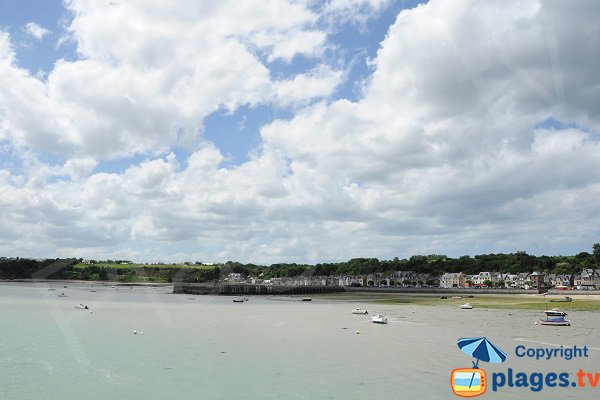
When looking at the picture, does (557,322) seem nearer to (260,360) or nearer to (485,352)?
(260,360)

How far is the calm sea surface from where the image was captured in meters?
28.6

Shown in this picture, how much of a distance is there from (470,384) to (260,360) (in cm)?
1625

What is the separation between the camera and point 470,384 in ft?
91.3

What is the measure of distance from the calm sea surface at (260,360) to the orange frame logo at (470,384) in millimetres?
646

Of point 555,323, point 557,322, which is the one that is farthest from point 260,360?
point 557,322

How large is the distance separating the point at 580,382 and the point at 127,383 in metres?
26.7

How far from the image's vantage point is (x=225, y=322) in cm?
7069

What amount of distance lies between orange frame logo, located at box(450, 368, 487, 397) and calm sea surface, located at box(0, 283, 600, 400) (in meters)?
0.65

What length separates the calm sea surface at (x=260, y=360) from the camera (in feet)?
93.9

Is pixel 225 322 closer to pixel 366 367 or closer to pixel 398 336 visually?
pixel 398 336

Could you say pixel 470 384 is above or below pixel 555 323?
above

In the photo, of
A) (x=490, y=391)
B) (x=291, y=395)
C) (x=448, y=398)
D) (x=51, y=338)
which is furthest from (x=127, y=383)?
(x=51, y=338)

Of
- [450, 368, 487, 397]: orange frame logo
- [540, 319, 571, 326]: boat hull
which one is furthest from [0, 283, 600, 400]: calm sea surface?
[540, 319, 571, 326]: boat hull

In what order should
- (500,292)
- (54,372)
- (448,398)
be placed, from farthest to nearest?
(500,292)
(54,372)
(448,398)
